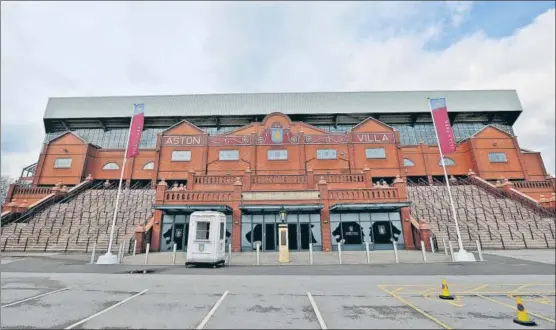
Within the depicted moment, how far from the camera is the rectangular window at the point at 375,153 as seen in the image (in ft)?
106

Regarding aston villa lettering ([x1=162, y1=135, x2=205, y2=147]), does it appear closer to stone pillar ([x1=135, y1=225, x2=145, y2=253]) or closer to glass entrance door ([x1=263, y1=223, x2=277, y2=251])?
stone pillar ([x1=135, y1=225, x2=145, y2=253])

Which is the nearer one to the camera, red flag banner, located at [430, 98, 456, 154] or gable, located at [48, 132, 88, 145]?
red flag banner, located at [430, 98, 456, 154]

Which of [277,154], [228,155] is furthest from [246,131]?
[277,154]

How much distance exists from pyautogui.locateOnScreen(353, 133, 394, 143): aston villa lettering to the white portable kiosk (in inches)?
914

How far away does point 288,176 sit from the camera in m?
22.9

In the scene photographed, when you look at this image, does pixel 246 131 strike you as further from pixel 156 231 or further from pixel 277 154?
pixel 156 231

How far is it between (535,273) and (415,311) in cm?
760

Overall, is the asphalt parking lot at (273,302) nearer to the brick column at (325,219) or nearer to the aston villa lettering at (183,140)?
the brick column at (325,219)

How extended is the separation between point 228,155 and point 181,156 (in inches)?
245

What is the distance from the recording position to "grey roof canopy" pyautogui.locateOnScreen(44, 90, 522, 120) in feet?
142

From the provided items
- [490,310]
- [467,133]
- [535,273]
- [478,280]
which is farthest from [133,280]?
[467,133]

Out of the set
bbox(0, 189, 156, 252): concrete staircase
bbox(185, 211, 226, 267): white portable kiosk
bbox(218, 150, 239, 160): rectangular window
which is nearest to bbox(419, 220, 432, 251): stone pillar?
bbox(185, 211, 226, 267): white portable kiosk

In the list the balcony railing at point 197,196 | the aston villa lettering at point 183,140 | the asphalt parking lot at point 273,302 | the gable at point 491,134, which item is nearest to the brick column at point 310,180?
the balcony railing at point 197,196

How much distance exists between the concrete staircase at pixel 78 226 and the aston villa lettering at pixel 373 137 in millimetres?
24812
